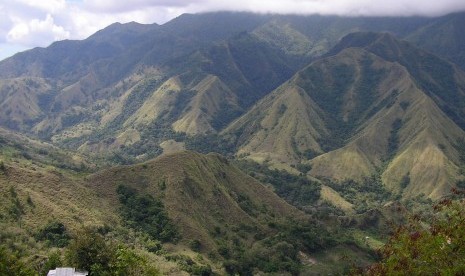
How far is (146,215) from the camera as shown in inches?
4441

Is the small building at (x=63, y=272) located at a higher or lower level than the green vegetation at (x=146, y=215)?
higher

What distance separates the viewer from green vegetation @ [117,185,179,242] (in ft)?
352

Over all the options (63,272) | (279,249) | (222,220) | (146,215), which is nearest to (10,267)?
(63,272)

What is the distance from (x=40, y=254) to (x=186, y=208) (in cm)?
5071

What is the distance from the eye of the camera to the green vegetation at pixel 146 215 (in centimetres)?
10744

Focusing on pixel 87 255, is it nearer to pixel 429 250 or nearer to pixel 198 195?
pixel 429 250

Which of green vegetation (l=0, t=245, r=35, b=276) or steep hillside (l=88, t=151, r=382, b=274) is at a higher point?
green vegetation (l=0, t=245, r=35, b=276)

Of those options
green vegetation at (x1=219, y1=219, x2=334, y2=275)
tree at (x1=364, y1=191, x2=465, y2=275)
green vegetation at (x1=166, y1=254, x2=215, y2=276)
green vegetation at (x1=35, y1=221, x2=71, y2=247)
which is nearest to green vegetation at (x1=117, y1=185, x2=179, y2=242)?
green vegetation at (x1=166, y1=254, x2=215, y2=276)

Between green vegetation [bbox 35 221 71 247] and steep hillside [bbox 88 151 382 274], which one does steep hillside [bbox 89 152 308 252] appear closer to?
steep hillside [bbox 88 151 382 274]

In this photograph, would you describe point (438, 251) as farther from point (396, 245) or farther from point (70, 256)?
point (70, 256)

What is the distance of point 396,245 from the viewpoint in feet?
91.1

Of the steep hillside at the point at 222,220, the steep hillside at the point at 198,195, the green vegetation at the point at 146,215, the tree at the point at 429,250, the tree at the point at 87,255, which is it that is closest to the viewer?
the tree at the point at 429,250

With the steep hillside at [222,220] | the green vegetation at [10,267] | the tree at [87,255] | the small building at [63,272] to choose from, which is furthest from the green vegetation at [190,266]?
the green vegetation at [10,267]

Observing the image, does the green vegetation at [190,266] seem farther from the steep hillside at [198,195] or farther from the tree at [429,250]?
the tree at [429,250]
